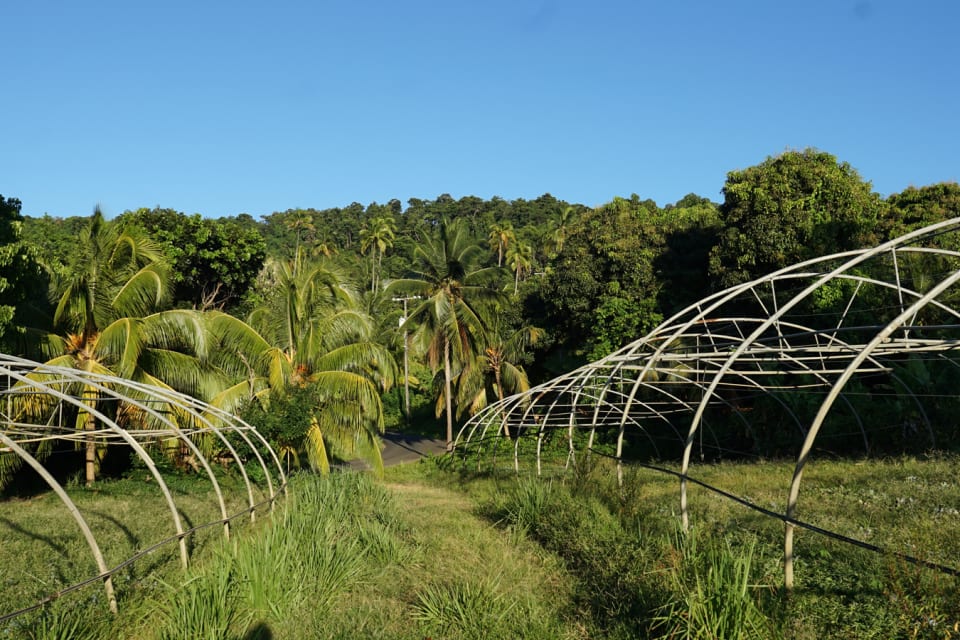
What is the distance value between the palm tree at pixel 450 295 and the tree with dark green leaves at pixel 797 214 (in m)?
10.2

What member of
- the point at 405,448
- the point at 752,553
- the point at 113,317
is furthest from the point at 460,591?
the point at 405,448

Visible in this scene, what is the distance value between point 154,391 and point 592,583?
21.7 feet

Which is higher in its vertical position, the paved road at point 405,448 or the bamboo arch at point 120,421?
the bamboo arch at point 120,421

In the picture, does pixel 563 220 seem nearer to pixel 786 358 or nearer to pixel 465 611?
pixel 786 358

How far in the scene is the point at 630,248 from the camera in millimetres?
26453

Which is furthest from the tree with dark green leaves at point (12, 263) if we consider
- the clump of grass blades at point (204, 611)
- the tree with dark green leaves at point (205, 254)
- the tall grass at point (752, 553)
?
the tall grass at point (752, 553)

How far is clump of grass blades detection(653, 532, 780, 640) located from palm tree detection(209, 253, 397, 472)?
14559 mm

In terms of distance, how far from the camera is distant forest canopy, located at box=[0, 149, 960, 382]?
20.5 metres

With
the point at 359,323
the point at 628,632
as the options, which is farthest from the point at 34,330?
the point at 628,632

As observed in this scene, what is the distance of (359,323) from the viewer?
68.5 feet

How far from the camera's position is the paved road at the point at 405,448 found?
30284 mm

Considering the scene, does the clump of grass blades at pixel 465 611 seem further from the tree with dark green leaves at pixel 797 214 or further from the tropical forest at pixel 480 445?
the tree with dark green leaves at pixel 797 214

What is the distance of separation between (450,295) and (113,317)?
44.2 ft

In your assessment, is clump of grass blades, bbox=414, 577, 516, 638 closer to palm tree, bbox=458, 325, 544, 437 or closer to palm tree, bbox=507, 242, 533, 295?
palm tree, bbox=458, 325, 544, 437
